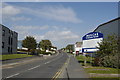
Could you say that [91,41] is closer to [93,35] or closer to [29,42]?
[93,35]

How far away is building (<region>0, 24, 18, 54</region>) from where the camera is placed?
60294 millimetres

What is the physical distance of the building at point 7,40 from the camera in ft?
198

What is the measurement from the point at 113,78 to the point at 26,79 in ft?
19.8

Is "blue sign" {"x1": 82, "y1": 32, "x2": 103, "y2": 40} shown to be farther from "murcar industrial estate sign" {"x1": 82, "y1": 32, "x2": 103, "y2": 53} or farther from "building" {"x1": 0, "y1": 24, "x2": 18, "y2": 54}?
"building" {"x1": 0, "y1": 24, "x2": 18, "y2": 54}

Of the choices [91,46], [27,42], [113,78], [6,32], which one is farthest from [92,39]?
[27,42]

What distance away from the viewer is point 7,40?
2569 inches

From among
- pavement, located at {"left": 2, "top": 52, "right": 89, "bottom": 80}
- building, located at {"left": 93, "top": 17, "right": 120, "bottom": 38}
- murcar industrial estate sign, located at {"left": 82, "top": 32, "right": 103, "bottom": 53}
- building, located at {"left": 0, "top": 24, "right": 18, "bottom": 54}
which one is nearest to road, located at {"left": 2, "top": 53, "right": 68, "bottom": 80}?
pavement, located at {"left": 2, "top": 52, "right": 89, "bottom": 80}

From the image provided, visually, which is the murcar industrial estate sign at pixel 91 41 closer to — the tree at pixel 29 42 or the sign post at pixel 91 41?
the sign post at pixel 91 41

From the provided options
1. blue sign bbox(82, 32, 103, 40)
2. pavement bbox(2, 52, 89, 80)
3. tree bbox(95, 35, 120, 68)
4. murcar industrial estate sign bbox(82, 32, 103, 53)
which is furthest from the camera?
murcar industrial estate sign bbox(82, 32, 103, 53)

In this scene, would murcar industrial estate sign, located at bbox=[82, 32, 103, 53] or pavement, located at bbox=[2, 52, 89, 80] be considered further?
murcar industrial estate sign, located at bbox=[82, 32, 103, 53]

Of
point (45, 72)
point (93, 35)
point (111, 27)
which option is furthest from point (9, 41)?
point (45, 72)

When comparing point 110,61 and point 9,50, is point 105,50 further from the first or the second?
point 9,50

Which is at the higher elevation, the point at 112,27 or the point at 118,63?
the point at 112,27

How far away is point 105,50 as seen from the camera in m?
22.8
